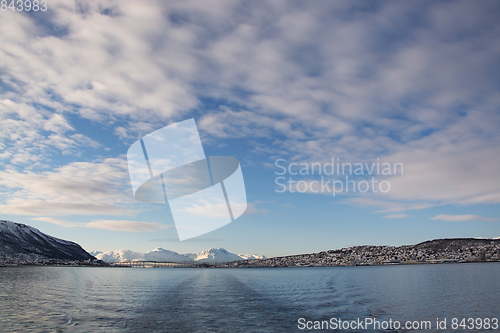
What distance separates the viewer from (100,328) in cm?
2242

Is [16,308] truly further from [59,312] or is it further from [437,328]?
[437,328]

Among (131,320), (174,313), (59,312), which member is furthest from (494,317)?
(59,312)

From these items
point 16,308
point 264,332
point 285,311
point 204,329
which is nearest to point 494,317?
point 285,311

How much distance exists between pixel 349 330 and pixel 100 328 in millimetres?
20151

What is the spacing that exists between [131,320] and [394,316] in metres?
25.4

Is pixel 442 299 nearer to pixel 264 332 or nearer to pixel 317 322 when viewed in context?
pixel 317 322

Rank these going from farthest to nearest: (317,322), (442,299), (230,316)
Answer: (442,299) < (230,316) < (317,322)

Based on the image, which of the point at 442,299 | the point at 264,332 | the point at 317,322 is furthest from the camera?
the point at 442,299

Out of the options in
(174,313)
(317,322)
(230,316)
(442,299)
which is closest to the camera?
(317,322)

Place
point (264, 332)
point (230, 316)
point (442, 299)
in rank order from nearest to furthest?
point (264, 332), point (230, 316), point (442, 299)

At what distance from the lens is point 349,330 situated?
2231 centimetres

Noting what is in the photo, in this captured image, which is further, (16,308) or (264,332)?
(16,308)

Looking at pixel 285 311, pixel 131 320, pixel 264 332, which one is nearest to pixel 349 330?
pixel 264 332

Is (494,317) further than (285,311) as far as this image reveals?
No
